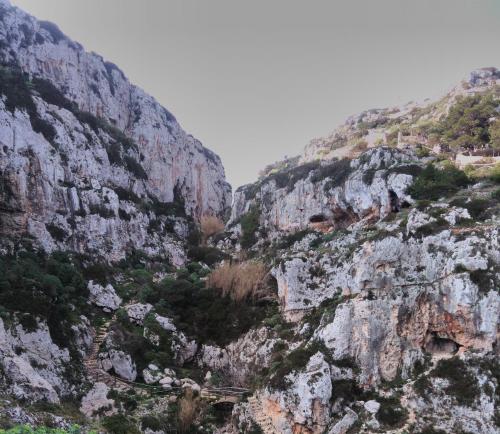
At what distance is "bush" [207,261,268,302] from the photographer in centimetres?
3359

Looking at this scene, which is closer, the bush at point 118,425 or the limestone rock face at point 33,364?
the limestone rock face at point 33,364

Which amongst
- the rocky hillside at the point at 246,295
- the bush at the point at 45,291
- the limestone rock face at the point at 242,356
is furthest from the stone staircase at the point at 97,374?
the limestone rock face at the point at 242,356

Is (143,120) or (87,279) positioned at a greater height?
(143,120)

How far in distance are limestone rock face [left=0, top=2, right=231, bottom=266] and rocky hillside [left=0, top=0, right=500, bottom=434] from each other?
32 centimetres

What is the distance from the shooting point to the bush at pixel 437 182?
3650cm

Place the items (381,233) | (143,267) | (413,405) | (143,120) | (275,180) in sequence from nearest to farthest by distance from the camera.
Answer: (413,405)
(381,233)
(143,267)
(275,180)
(143,120)

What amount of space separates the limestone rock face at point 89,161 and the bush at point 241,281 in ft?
45.2

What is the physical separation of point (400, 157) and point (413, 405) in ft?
115

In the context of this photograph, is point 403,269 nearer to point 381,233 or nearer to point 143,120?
point 381,233

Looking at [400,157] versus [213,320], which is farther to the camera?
[400,157]

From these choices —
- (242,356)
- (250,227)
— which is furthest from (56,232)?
(250,227)

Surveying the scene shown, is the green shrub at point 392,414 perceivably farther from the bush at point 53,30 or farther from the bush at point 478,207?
the bush at point 53,30

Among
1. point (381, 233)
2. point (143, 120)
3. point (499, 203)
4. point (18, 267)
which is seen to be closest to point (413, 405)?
point (381, 233)

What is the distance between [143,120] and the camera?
7294 centimetres
